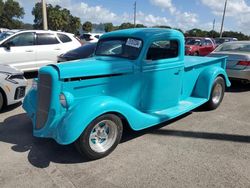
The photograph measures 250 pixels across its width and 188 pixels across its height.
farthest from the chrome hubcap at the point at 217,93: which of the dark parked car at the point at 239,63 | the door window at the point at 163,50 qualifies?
the dark parked car at the point at 239,63

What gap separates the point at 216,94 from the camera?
6.23m

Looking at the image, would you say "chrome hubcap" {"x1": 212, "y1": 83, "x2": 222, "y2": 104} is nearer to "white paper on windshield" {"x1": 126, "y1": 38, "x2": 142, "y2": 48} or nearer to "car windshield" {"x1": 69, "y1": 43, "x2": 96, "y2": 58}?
"white paper on windshield" {"x1": 126, "y1": 38, "x2": 142, "y2": 48}

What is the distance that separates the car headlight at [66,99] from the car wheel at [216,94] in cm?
351

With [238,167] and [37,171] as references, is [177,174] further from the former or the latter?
[37,171]

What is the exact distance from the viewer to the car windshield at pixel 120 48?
174 inches

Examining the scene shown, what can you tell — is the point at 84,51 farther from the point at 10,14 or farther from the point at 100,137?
the point at 10,14

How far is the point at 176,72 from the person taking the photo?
16.2 feet

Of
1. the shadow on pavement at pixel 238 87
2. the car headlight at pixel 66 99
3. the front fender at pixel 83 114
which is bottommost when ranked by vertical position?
the shadow on pavement at pixel 238 87

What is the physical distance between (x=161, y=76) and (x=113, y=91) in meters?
1.00

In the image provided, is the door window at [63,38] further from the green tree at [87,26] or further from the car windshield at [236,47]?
the green tree at [87,26]

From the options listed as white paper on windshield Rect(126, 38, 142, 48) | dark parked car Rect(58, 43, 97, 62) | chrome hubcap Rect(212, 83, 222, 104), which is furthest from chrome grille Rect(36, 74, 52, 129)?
dark parked car Rect(58, 43, 97, 62)

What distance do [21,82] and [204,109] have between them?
4.16m

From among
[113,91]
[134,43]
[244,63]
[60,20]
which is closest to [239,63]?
[244,63]

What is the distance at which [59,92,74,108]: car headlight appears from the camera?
3652 mm
